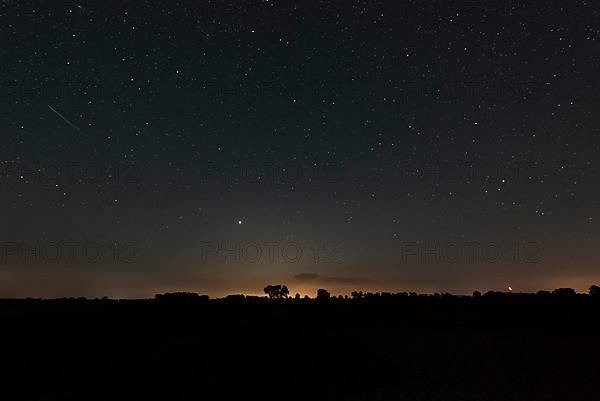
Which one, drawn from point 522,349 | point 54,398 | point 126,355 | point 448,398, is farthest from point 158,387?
point 522,349

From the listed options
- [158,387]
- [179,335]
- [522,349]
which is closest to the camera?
[158,387]

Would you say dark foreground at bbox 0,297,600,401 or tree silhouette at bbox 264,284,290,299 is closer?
dark foreground at bbox 0,297,600,401

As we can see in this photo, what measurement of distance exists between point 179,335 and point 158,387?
14813mm

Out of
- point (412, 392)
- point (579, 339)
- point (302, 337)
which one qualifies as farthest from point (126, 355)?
point (579, 339)

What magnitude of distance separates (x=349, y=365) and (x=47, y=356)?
14424mm

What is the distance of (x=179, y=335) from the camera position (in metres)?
30.7

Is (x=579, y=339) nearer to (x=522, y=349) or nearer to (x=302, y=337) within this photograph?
(x=522, y=349)

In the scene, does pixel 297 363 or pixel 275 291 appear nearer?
pixel 297 363

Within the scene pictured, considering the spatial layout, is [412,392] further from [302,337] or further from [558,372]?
[302,337]

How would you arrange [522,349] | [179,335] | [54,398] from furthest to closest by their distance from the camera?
[179,335]
[522,349]
[54,398]

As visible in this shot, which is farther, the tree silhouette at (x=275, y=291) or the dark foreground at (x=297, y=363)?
the tree silhouette at (x=275, y=291)

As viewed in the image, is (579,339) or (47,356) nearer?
(47,356)

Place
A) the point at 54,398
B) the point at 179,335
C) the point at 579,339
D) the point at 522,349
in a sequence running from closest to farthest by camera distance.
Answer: the point at 54,398, the point at 522,349, the point at 579,339, the point at 179,335

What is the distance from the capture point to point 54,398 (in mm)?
15008
